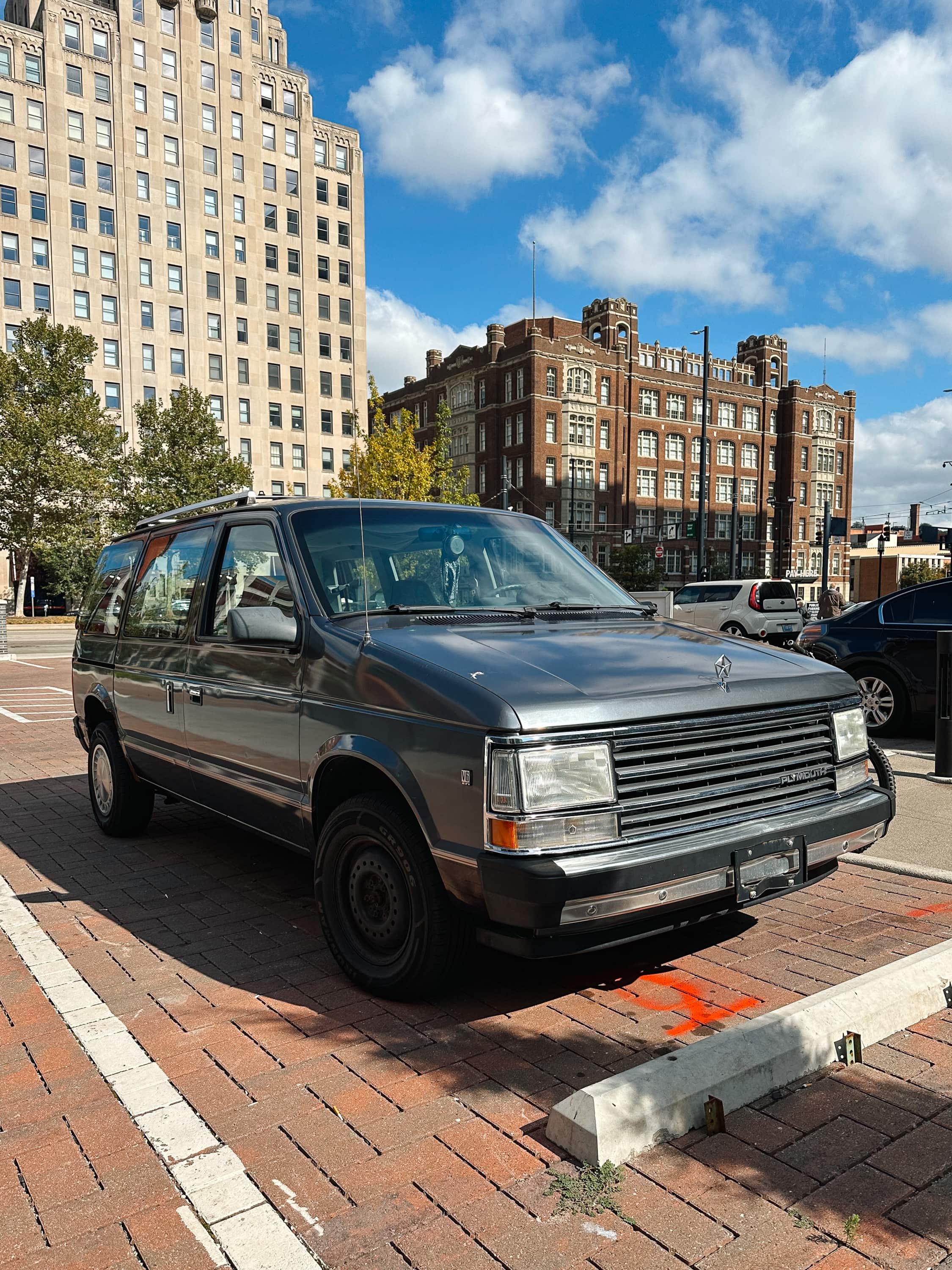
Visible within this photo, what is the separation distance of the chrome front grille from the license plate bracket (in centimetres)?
13

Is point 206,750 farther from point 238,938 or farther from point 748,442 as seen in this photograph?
point 748,442

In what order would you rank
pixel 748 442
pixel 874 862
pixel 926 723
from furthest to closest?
pixel 748 442 → pixel 926 723 → pixel 874 862

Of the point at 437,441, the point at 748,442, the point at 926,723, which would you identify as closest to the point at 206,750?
the point at 926,723

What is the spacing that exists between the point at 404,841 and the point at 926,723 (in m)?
8.10

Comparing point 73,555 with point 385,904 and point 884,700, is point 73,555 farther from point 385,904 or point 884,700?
point 385,904

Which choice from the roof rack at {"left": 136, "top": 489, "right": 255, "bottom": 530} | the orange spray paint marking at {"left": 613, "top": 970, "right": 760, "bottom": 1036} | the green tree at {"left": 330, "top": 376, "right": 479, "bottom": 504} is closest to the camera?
the orange spray paint marking at {"left": 613, "top": 970, "right": 760, "bottom": 1036}

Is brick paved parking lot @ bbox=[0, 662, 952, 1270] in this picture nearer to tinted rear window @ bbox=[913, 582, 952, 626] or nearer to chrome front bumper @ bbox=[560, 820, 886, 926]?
chrome front bumper @ bbox=[560, 820, 886, 926]

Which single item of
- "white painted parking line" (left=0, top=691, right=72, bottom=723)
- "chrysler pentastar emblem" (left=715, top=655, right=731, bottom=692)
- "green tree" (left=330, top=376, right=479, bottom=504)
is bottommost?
"white painted parking line" (left=0, top=691, right=72, bottom=723)

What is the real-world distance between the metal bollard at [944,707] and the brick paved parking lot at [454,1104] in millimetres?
2868

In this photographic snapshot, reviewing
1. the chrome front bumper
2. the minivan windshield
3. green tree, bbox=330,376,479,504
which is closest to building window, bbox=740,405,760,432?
green tree, bbox=330,376,479,504

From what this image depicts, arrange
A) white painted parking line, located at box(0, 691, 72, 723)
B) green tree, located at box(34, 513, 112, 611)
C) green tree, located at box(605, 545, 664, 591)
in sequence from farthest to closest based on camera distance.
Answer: green tree, located at box(605, 545, 664, 591) → green tree, located at box(34, 513, 112, 611) → white painted parking line, located at box(0, 691, 72, 723)

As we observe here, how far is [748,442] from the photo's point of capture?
290 feet

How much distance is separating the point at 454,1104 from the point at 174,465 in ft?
165

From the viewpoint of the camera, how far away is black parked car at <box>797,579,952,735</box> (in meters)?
9.49
